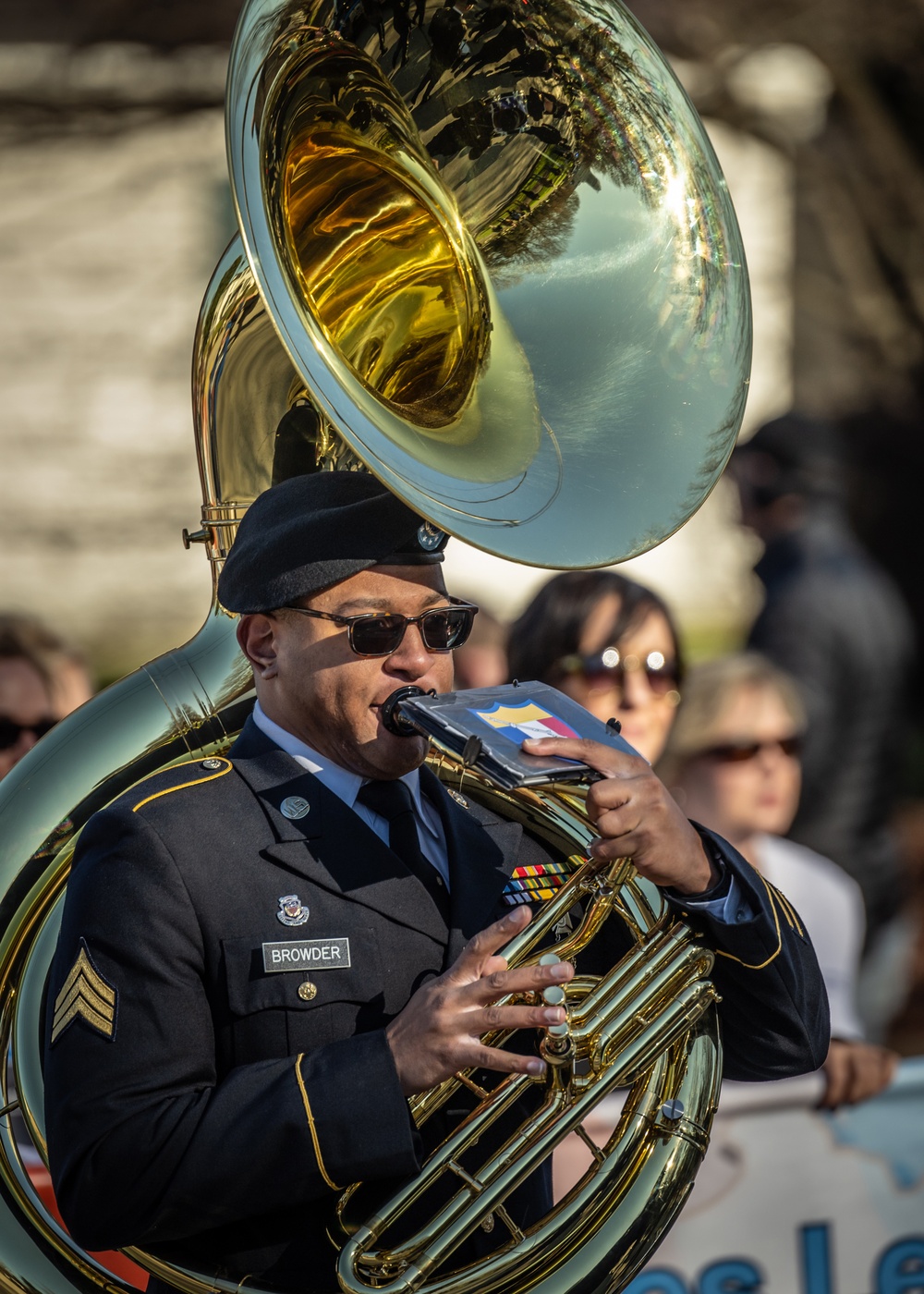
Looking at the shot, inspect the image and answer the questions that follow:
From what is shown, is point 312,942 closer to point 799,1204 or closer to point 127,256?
point 799,1204

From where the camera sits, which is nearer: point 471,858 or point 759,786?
point 471,858

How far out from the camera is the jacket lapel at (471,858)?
222cm

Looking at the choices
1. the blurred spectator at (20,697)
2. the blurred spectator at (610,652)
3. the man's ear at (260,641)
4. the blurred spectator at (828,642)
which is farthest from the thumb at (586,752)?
the blurred spectator at (828,642)

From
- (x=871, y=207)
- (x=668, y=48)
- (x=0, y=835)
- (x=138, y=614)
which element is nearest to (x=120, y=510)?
(x=138, y=614)

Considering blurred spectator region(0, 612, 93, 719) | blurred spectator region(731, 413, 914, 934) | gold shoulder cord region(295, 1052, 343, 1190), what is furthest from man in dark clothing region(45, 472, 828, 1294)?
blurred spectator region(731, 413, 914, 934)

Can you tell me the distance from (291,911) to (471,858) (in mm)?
307

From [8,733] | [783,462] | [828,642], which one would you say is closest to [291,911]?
[8,733]

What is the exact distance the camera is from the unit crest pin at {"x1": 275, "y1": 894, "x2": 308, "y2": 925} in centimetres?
210

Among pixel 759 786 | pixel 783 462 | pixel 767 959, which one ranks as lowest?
pixel 759 786

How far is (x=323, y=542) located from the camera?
7.07 feet

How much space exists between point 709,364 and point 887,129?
25.3ft

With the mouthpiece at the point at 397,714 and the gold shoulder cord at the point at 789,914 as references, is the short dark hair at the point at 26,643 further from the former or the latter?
the gold shoulder cord at the point at 789,914

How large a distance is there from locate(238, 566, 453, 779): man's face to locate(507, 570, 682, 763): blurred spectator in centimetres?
139

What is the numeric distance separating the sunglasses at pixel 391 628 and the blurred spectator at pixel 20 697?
1340 mm
